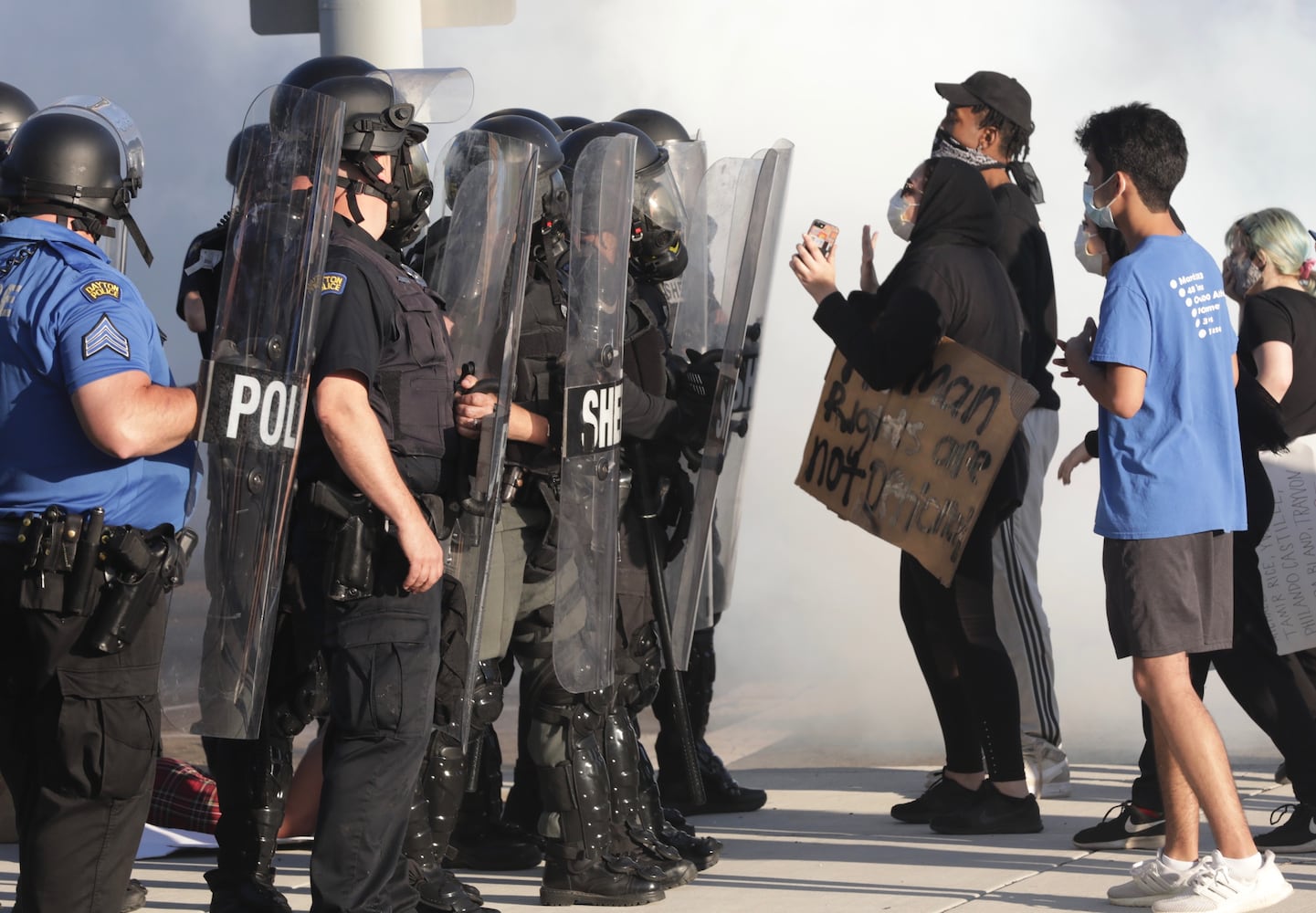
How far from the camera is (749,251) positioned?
4.05 m

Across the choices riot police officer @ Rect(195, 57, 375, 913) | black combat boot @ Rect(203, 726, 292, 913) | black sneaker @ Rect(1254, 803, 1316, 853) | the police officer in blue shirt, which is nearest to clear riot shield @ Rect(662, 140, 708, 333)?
riot police officer @ Rect(195, 57, 375, 913)

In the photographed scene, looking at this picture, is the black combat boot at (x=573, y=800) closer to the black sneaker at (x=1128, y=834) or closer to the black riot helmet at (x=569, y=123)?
the black sneaker at (x=1128, y=834)

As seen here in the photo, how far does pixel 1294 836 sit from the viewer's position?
13.1 ft

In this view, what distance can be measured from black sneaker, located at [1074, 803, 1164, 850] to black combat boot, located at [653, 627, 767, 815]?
3.61 ft

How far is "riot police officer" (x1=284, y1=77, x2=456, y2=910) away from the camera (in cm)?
288

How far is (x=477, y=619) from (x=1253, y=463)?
79.0 inches

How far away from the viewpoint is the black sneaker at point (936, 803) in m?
4.43

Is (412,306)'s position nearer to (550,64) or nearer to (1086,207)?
(1086,207)

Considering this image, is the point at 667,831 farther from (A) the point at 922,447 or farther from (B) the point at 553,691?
(A) the point at 922,447

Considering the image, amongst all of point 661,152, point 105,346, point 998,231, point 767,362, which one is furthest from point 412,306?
point 767,362

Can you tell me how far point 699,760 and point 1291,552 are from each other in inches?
69.4

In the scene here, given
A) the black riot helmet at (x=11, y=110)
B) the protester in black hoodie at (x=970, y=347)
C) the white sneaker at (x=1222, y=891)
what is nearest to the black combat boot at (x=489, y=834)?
the protester in black hoodie at (x=970, y=347)

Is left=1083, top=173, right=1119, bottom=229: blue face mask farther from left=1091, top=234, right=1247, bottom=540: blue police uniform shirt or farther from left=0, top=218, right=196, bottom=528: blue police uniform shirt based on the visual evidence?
left=0, top=218, right=196, bottom=528: blue police uniform shirt

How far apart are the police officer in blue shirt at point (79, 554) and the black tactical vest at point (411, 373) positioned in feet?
1.17
